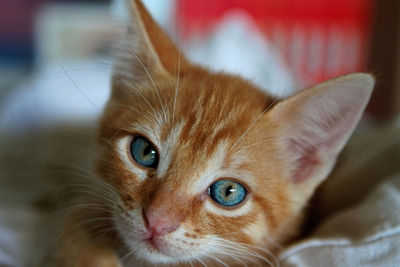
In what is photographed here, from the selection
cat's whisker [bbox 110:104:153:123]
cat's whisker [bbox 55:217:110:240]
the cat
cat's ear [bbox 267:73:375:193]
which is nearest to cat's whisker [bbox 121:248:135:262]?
the cat

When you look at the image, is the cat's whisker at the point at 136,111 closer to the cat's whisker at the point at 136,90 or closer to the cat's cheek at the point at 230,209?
the cat's whisker at the point at 136,90

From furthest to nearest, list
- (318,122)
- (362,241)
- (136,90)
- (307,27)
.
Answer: (307,27) < (136,90) < (318,122) < (362,241)

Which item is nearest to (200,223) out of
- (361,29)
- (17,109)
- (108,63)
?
(108,63)

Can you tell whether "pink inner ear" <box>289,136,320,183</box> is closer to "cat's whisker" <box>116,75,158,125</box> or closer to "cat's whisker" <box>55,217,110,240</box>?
"cat's whisker" <box>116,75,158,125</box>

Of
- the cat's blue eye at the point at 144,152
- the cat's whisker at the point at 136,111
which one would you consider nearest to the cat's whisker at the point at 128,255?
the cat's blue eye at the point at 144,152

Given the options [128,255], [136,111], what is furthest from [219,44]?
[128,255]

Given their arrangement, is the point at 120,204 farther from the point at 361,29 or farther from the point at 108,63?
the point at 361,29

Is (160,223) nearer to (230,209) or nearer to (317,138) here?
(230,209)
